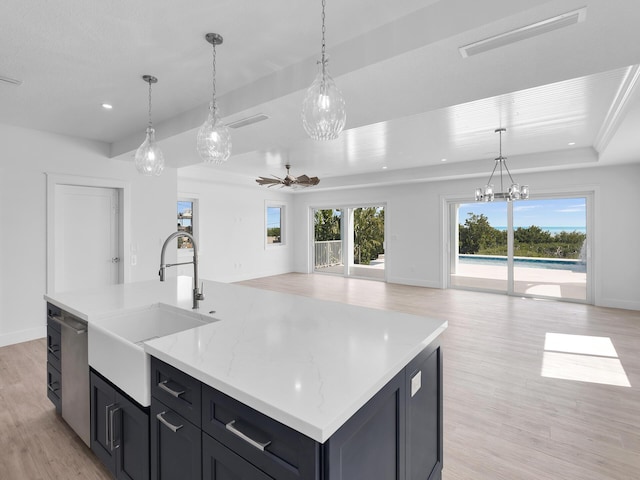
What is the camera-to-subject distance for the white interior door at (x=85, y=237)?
14.3ft

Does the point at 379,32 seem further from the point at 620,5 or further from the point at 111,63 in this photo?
the point at 111,63

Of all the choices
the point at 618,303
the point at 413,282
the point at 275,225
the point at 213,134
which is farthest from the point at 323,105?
the point at 275,225

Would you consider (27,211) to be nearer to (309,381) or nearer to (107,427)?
(107,427)

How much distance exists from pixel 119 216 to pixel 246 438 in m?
4.87

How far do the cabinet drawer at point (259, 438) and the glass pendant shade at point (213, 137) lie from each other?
1591mm

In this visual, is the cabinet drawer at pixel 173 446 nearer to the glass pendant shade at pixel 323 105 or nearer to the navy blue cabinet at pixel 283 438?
the navy blue cabinet at pixel 283 438

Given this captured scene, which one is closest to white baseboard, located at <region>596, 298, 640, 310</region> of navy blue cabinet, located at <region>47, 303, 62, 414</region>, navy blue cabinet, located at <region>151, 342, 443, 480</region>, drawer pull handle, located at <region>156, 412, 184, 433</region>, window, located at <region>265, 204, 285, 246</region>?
navy blue cabinet, located at <region>151, 342, 443, 480</region>

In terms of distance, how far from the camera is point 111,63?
253cm

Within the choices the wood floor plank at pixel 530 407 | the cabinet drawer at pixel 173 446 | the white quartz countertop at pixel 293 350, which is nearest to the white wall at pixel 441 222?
the wood floor plank at pixel 530 407

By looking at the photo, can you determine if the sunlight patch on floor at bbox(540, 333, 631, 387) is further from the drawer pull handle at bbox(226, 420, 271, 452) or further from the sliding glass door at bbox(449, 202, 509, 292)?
the drawer pull handle at bbox(226, 420, 271, 452)

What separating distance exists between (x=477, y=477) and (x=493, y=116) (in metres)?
3.58

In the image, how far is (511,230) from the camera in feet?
21.9

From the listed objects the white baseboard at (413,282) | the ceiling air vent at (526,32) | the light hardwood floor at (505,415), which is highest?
the ceiling air vent at (526,32)

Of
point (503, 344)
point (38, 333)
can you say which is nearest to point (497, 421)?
point (503, 344)
